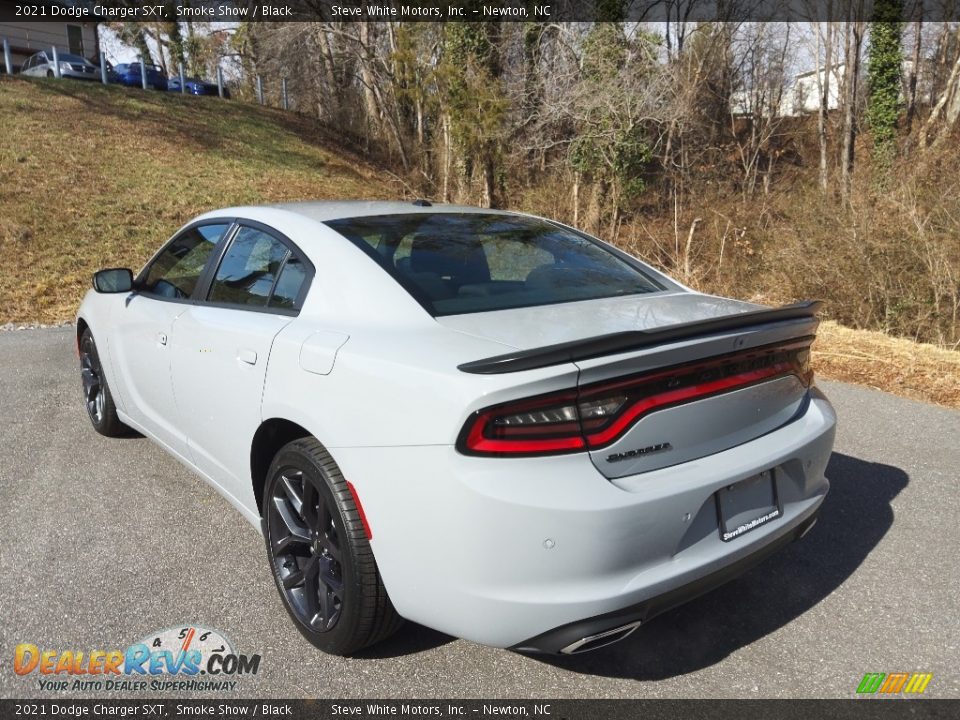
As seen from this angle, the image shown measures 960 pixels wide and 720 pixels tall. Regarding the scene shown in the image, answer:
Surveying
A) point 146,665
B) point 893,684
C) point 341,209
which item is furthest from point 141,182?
point 893,684

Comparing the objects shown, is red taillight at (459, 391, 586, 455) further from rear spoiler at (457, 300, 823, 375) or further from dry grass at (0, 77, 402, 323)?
dry grass at (0, 77, 402, 323)

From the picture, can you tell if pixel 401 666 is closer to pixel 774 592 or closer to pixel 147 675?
pixel 147 675

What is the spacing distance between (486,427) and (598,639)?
682 mm

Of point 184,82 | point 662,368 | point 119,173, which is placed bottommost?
point 662,368

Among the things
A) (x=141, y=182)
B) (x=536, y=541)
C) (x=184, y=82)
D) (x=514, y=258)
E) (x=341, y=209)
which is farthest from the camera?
(x=184, y=82)

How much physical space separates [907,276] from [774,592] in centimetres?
623

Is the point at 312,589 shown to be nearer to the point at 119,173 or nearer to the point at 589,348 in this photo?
the point at 589,348

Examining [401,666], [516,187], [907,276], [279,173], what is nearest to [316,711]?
[401,666]

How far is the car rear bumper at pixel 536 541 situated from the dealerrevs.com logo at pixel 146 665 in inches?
28.6

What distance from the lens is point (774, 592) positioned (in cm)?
285

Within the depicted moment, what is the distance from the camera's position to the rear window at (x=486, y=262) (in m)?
2.70

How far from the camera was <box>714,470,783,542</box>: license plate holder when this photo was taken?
220 centimetres

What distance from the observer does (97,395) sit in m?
4.76

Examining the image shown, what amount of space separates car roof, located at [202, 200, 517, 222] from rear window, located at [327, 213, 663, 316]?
82mm
